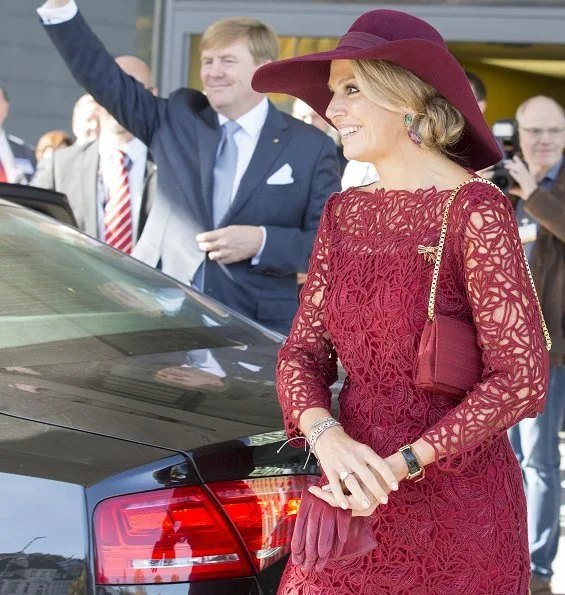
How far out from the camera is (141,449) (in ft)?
6.58

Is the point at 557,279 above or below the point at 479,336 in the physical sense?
below

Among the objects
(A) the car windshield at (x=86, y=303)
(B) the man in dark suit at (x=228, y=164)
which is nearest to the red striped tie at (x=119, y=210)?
(B) the man in dark suit at (x=228, y=164)

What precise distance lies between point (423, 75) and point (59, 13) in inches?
93.5

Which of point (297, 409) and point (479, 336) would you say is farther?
point (297, 409)

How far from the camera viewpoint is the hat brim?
6.71ft

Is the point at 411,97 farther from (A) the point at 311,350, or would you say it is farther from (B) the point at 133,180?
(B) the point at 133,180

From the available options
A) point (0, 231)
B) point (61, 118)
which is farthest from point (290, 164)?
point (61, 118)

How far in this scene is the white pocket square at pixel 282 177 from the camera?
4.21 meters

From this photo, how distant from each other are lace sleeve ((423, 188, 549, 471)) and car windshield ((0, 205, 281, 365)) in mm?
971

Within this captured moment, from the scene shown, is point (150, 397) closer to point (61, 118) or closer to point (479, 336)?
point (479, 336)

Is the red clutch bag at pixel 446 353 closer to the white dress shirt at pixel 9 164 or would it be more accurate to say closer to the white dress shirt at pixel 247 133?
the white dress shirt at pixel 247 133

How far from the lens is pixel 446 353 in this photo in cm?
194

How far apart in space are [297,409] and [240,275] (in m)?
2.16

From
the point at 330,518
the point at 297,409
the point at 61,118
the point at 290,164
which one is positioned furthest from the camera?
the point at 61,118
